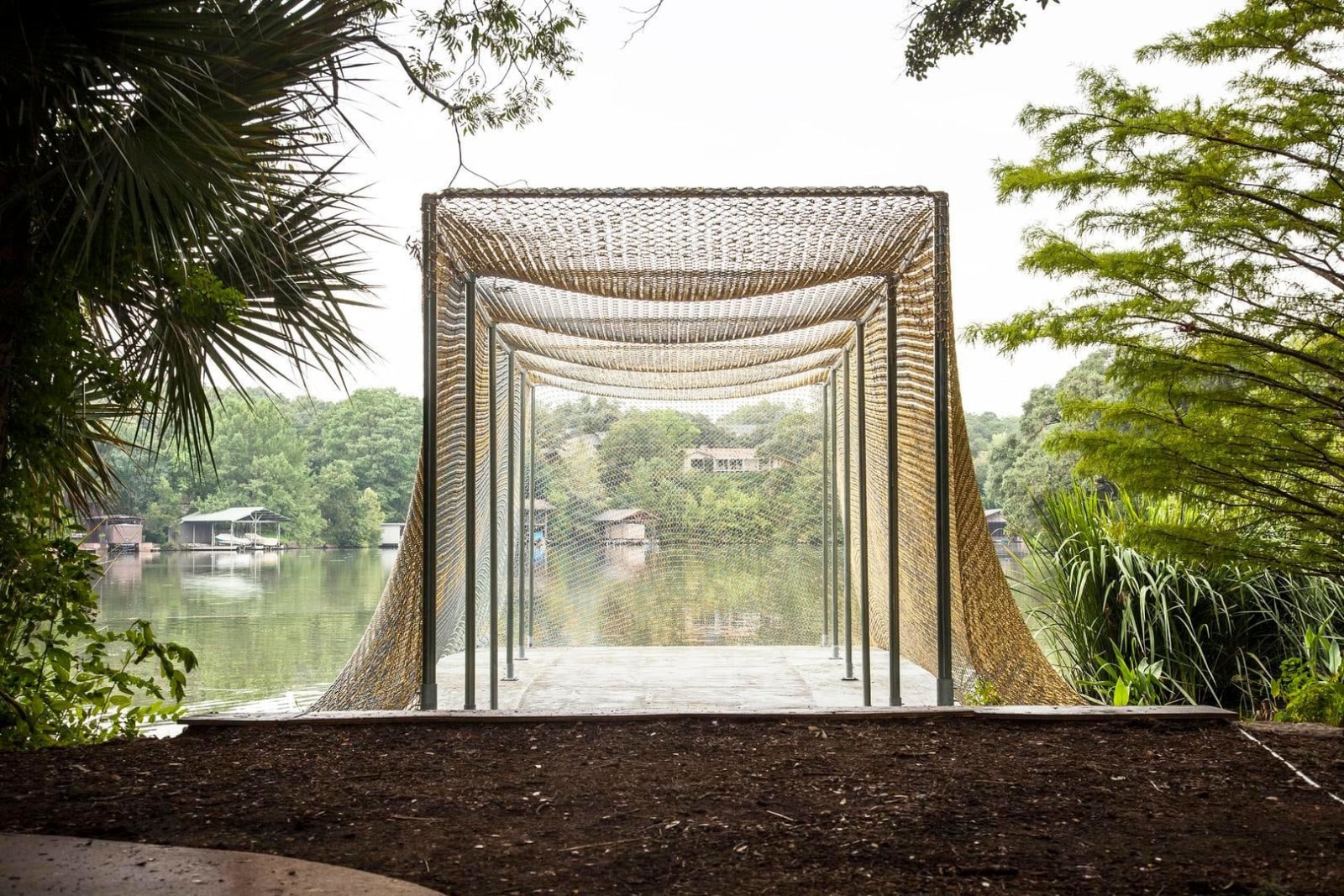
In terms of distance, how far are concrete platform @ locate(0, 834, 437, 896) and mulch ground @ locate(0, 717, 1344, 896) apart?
10 cm

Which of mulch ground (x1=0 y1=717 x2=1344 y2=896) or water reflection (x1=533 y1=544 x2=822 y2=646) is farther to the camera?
water reflection (x1=533 y1=544 x2=822 y2=646)

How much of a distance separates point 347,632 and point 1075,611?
383 inches

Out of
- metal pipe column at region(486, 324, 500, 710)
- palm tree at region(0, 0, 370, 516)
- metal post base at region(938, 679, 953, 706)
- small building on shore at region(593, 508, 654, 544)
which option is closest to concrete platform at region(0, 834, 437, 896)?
palm tree at region(0, 0, 370, 516)

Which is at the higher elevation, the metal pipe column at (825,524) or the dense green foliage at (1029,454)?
the dense green foliage at (1029,454)

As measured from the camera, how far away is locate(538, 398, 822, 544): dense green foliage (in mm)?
6969

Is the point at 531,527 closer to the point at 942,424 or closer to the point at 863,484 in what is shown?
the point at 863,484

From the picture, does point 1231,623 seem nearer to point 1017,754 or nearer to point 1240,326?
point 1240,326

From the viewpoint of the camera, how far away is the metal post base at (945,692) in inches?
139

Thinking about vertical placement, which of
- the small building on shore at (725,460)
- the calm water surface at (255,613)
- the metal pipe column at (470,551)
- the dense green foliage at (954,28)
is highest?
the dense green foliage at (954,28)

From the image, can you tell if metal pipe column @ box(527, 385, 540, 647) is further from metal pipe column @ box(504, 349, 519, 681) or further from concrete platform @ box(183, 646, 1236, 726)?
metal pipe column @ box(504, 349, 519, 681)

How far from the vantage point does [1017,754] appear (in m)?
2.67

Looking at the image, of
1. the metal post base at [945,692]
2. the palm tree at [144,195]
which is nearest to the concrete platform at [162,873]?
the palm tree at [144,195]

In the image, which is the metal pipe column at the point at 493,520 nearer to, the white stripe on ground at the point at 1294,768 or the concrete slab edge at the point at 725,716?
the concrete slab edge at the point at 725,716

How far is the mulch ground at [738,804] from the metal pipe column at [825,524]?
11.0ft
